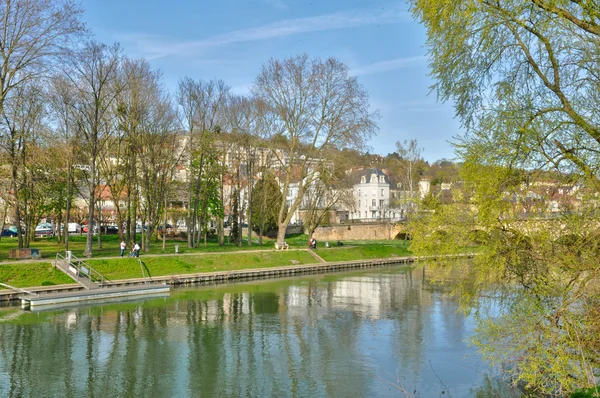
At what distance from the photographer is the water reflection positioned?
645 inches

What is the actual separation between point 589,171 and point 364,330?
13936 mm

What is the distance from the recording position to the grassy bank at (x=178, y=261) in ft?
107

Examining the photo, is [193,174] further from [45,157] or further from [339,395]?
[339,395]

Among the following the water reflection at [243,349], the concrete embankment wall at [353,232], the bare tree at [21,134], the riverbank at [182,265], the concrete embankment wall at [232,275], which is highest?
the bare tree at [21,134]

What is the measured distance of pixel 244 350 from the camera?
20.5 meters

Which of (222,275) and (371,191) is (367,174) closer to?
(371,191)

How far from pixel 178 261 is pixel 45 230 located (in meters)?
35.3

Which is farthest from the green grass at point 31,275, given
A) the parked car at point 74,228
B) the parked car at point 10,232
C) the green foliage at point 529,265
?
the parked car at point 74,228

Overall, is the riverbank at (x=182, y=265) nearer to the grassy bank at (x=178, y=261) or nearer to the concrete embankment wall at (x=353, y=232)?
the grassy bank at (x=178, y=261)

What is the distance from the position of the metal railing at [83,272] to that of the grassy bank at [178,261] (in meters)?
0.55

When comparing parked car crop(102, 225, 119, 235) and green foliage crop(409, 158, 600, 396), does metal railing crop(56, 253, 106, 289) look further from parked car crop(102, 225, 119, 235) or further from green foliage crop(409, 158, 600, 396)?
parked car crop(102, 225, 119, 235)

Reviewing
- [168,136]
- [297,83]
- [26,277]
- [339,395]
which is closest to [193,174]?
[168,136]

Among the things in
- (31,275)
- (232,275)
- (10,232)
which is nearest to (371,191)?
(10,232)

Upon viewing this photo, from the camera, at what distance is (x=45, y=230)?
227 feet
